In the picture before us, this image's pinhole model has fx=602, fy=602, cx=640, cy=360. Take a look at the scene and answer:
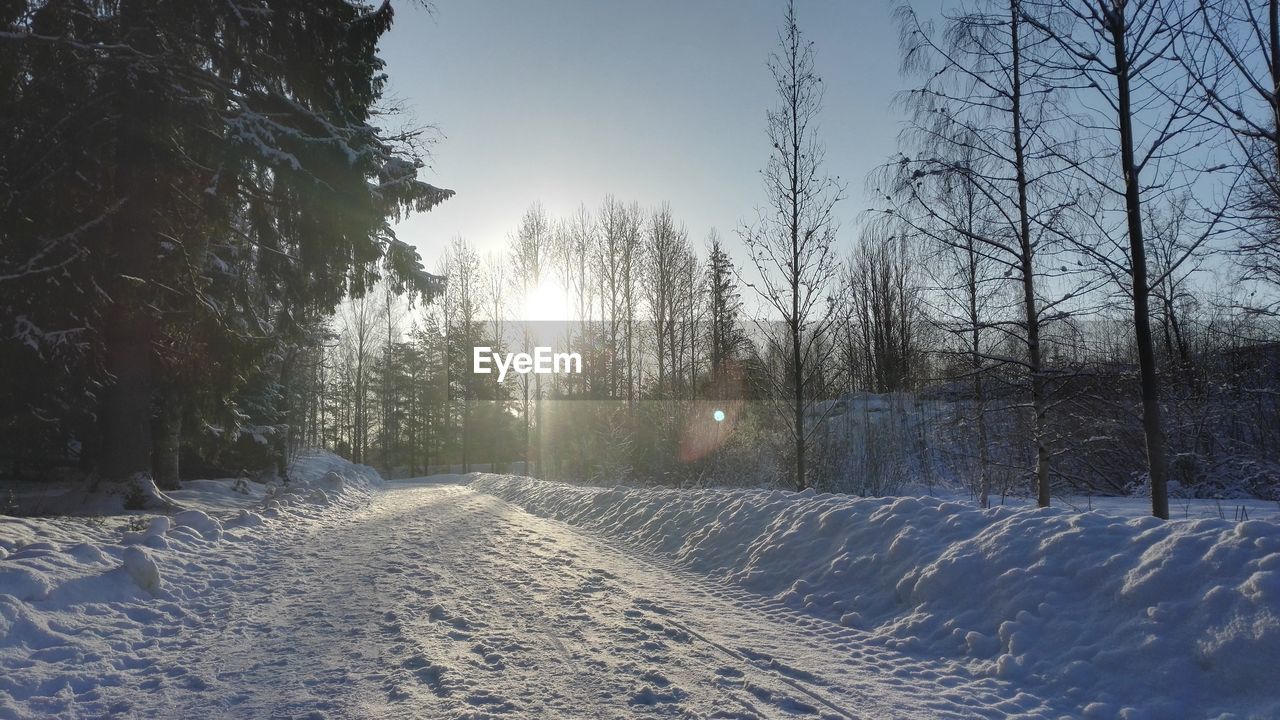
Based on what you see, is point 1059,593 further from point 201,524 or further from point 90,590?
point 201,524

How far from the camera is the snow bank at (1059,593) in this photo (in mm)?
3160

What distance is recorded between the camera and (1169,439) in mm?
15305

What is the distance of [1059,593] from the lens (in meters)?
4.07

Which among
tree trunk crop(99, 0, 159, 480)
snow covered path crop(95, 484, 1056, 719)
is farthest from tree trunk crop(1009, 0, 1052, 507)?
tree trunk crop(99, 0, 159, 480)

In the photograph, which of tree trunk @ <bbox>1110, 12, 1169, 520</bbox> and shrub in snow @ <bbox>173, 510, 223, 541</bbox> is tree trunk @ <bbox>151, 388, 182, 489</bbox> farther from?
tree trunk @ <bbox>1110, 12, 1169, 520</bbox>

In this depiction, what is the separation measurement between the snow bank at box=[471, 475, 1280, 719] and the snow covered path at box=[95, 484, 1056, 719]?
353 mm

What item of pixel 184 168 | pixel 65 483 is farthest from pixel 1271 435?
pixel 65 483

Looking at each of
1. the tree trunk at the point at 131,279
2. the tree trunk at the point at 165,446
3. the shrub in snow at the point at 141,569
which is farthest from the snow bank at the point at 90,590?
the tree trunk at the point at 165,446

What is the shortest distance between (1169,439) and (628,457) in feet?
51.0

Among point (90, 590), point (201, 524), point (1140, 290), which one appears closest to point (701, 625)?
point (90, 590)

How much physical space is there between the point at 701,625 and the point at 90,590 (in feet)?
16.0

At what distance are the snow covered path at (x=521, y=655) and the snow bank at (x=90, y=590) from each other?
0.24 m

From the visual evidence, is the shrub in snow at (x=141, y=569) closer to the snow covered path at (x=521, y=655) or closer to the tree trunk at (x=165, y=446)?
the snow covered path at (x=521, y=655)

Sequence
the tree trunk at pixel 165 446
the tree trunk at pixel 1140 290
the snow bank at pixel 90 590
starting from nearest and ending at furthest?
the snow bank at pixel 90 590 → the tree trunk at pixel 1140 290 → the tree trunk at pixel 165 446
